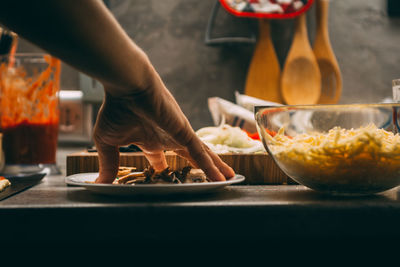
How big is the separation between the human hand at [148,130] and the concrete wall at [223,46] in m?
1.19

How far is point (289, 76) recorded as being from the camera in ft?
5.58

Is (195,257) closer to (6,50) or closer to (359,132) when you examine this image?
(359,132)

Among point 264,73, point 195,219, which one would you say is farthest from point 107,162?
point 264,73

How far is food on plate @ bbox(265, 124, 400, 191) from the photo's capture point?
0.52m

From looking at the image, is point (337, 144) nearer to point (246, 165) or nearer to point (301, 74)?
point (246, 165)

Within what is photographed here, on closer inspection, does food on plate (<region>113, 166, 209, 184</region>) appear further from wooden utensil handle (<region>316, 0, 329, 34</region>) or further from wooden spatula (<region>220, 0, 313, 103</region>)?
wooden utensil handle (<region>316, 0, 329, 34</region>)

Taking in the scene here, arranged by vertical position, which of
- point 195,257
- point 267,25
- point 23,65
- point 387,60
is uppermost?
point 267,25

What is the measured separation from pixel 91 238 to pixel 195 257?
14 cm

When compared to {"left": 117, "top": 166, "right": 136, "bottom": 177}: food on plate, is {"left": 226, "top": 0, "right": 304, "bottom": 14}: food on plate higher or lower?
higher

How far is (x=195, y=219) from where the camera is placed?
490mm

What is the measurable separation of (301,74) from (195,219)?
133cm

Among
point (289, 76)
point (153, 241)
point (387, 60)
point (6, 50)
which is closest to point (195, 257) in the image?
point (153, 241)

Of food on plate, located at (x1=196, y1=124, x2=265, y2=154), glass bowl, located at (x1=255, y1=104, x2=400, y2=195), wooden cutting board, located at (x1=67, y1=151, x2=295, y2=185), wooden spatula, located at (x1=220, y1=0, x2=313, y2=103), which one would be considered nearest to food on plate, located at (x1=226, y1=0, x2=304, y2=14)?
wooden spatula, located at (x1=220, y1=0, x2=313, y2=103)

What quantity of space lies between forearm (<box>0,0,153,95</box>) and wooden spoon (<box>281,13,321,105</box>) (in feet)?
4.32
